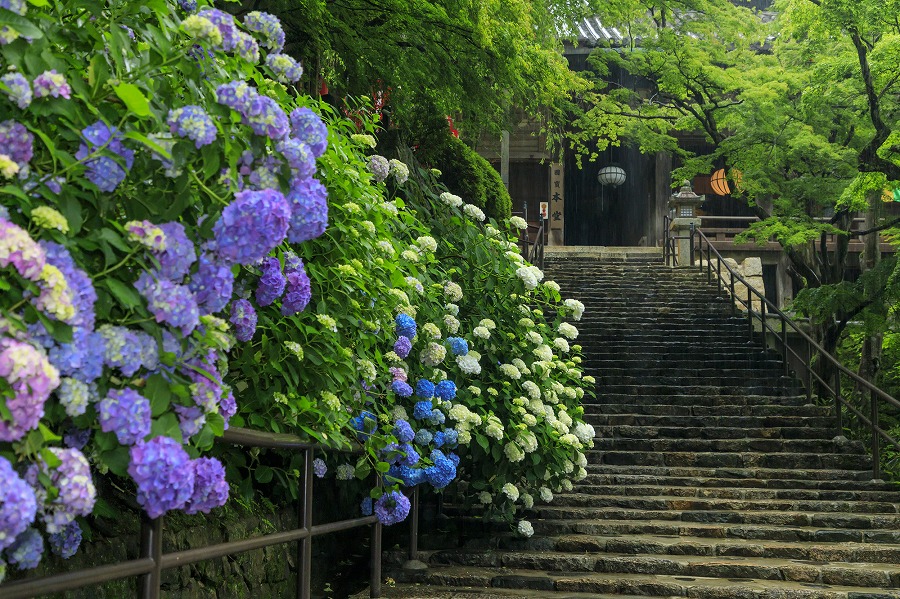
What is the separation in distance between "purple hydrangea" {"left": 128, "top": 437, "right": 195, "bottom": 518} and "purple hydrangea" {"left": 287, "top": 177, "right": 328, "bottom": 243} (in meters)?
0.59

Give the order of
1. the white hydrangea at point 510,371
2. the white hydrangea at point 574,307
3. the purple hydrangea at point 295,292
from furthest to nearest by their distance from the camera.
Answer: the white hydrangea at point 574,307
the white hydrangea at point 510,371
the purple hydrangea at point 295,292

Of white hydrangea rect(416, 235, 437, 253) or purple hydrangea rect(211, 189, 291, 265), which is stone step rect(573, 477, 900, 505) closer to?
white hydrangea rect(416, 235, 437, 253)

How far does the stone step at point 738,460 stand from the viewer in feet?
33.1

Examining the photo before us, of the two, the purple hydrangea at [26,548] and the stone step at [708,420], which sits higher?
the purple hydrangea at [26,548]

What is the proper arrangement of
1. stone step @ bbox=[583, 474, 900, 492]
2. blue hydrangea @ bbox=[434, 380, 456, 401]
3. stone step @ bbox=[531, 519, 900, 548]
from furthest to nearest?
stone step @ bbox=[583, 474, 900, 492]
stone step @ bbox=[531, 519, 900, 548]
blue hydrangea @ bbox=[434, 380, 456, 401]

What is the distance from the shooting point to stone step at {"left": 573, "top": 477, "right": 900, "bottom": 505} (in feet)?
29.3

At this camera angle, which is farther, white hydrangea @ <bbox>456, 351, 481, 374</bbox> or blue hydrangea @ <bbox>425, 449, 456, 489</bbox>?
white hydrangea @ <bbox>456, 351, 481, 374</bbox>

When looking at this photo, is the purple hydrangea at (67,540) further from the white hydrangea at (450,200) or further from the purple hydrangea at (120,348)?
the white hydrangea at (450,200)

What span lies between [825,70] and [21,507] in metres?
11.7

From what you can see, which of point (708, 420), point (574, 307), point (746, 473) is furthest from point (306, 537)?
point (708, 420)

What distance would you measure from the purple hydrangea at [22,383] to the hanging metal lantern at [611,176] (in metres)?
20.4

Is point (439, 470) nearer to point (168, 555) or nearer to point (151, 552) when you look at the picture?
point (168, 555)

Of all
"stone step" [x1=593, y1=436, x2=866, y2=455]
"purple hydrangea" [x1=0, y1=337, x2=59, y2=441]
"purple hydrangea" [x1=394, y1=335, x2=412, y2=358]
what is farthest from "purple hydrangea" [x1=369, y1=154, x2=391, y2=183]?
"stone step" [x1=593, y1=436, x2=866, y2=455]

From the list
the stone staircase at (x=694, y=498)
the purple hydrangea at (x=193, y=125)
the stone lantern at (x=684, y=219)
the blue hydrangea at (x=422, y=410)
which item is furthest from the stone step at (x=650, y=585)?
the stone lantern at (x=684, y=219)
